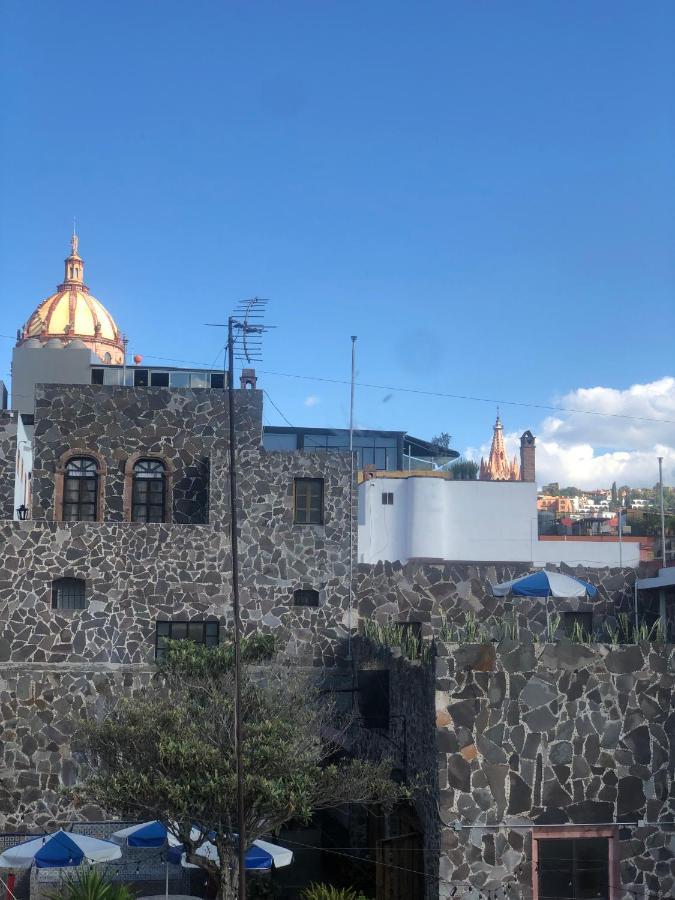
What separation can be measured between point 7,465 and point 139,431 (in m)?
3.45

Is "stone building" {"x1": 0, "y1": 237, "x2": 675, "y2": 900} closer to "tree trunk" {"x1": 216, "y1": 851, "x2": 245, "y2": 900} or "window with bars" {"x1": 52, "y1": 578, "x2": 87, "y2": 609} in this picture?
"window with bars" {"x1": 52, "y1": 578, "x2": 87, "y2": 609}

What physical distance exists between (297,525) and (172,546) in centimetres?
320

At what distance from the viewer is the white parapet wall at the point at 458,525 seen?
4544 centimetres

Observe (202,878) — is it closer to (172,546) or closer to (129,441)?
(172,546)

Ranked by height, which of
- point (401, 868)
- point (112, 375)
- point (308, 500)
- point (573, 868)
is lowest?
point (401, 868)

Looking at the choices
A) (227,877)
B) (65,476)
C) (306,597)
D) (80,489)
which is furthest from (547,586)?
(65,476)

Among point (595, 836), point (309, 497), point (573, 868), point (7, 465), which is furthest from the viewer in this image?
point (309, 497)

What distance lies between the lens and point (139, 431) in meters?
29.0

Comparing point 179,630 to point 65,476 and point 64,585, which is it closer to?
point 64,585

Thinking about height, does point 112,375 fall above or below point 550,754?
above

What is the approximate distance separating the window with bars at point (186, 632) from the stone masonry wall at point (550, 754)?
34.4ft

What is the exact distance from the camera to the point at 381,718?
2225cm

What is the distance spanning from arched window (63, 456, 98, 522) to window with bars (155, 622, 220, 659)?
12.3ft

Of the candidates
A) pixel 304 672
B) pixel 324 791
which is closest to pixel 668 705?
pixel 324 791
